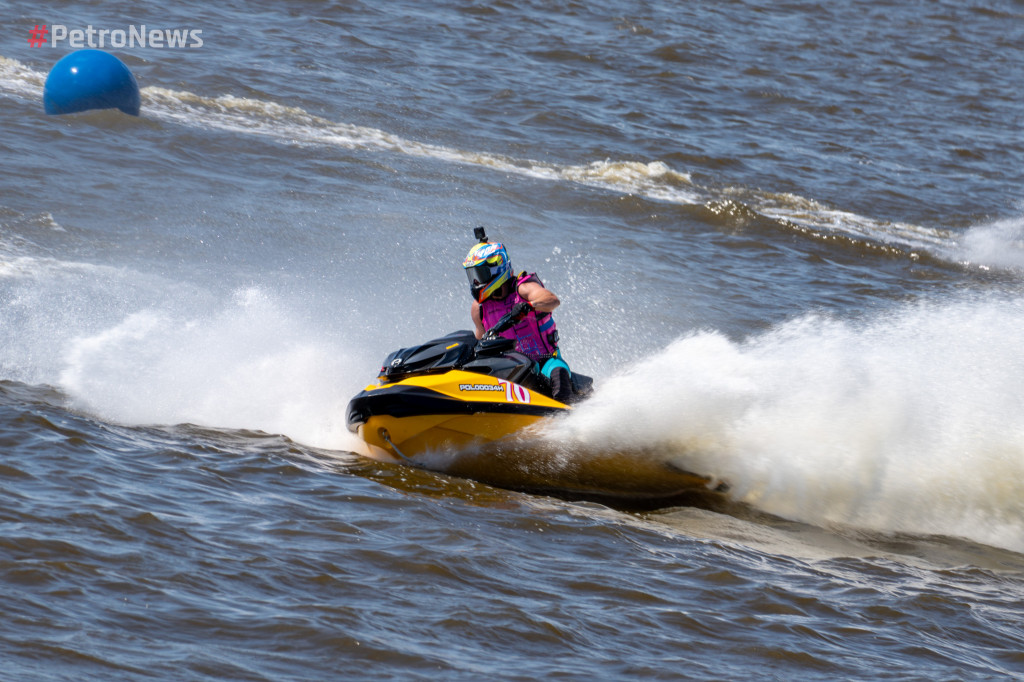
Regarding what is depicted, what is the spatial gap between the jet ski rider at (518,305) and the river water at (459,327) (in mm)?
588

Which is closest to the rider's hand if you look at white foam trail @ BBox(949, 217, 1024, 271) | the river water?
the river water

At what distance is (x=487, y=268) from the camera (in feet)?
25.6

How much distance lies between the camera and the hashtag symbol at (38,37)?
19141 mm

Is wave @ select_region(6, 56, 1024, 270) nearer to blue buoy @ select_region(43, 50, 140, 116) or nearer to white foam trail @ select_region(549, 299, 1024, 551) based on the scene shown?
blue buoy @ select_region(43, 50, 140, 116)

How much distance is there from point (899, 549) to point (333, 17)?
19.3 m

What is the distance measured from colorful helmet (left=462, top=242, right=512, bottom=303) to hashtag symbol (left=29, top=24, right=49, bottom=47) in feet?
46.7

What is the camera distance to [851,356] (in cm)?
790

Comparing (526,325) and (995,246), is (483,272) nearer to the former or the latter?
(526,325)

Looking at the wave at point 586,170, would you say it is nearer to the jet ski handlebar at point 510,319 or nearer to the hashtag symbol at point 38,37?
the hashtag symbol at point 38,37

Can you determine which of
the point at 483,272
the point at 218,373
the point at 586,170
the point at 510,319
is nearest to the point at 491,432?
the point at 510,319

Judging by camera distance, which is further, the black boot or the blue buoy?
the blue buoy

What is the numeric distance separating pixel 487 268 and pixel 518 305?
0.36 meters

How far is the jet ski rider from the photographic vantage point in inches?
303

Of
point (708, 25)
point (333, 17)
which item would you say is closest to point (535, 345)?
point (333, 17)
